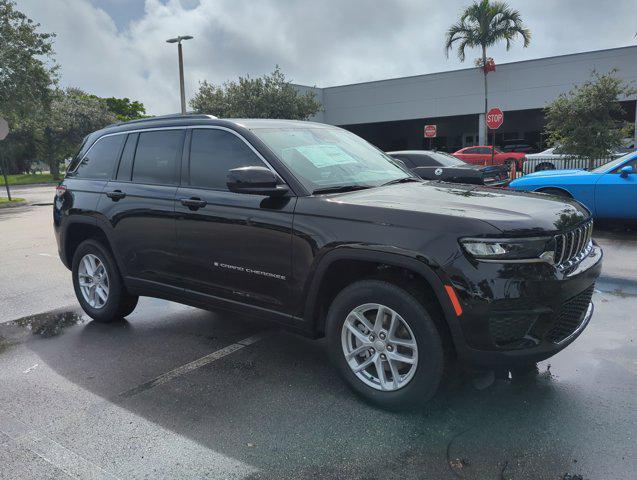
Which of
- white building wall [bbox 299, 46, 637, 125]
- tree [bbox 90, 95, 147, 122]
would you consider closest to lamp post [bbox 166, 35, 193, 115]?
white building wall [bbox 299, 46, 637, 125]

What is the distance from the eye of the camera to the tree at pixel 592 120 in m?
16.2

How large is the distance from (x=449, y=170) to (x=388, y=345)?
864 cm

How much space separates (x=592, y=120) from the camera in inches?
653

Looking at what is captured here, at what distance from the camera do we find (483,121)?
35.2 m

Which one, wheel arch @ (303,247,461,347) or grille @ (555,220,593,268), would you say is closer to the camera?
wheel arch @ (303,247,461,347)

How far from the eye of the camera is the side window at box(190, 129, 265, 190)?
4.03m

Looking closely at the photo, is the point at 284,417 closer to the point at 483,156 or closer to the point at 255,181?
the point at 255,181

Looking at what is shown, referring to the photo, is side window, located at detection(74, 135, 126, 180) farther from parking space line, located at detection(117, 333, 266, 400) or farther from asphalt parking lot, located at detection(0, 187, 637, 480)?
parking space line, located at detection(117, 333, 266, 400)

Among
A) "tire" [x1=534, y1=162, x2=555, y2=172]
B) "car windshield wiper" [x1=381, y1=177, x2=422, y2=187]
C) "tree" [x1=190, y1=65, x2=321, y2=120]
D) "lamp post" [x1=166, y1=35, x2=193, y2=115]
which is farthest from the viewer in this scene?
"tree" [x1=190, y1=65, x2=321, y2=120]

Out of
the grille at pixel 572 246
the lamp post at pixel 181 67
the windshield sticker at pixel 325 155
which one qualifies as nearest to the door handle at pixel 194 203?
the windshield sticker at pixel 325 155

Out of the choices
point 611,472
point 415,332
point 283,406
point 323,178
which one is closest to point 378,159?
point 323,178

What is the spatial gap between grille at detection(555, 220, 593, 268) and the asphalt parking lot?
829 millimetres

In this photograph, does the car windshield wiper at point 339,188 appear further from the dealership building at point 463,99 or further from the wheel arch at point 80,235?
the dealership building at point 463,99

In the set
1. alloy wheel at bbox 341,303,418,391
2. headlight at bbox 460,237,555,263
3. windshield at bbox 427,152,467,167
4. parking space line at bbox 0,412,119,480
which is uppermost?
windshield at bbox 427,152,467,167
